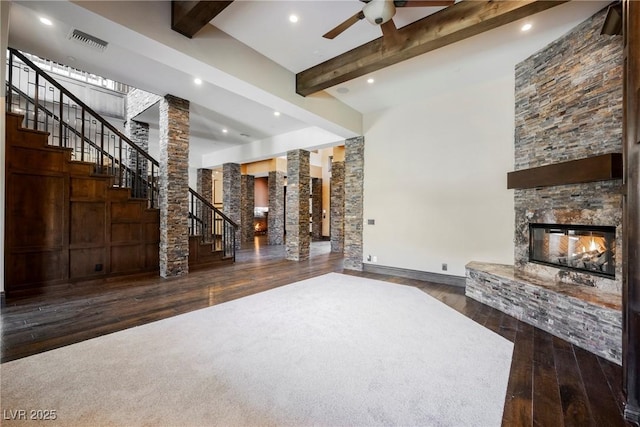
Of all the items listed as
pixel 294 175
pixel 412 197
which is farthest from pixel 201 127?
pixel 412 197

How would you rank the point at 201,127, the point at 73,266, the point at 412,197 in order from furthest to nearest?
the point at 201,127
the point at 412,197
the point at 73,266

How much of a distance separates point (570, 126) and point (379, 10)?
2.98 meters

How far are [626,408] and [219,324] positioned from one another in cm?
348

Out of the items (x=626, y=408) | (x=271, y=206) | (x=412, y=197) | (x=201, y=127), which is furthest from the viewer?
(x=271, y=206)

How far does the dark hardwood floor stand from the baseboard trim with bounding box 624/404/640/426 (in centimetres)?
5

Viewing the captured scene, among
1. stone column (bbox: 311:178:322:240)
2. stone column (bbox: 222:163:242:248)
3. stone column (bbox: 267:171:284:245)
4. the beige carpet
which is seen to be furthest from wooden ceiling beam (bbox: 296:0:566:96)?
stone column (bbox: 311:178:322:240)

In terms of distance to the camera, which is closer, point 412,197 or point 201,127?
point 412,197

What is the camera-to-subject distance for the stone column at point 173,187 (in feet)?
17.7

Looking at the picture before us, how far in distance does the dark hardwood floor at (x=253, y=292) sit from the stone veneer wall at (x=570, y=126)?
3.82ft

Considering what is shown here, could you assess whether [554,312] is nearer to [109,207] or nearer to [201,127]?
[109,207]

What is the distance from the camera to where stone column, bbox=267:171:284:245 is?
432 inches

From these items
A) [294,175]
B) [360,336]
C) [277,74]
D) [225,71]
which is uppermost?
[277,74]

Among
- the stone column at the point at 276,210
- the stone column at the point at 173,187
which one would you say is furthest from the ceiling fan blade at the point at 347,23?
the stone column at the point at 276,210

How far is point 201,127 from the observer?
24.8ft
